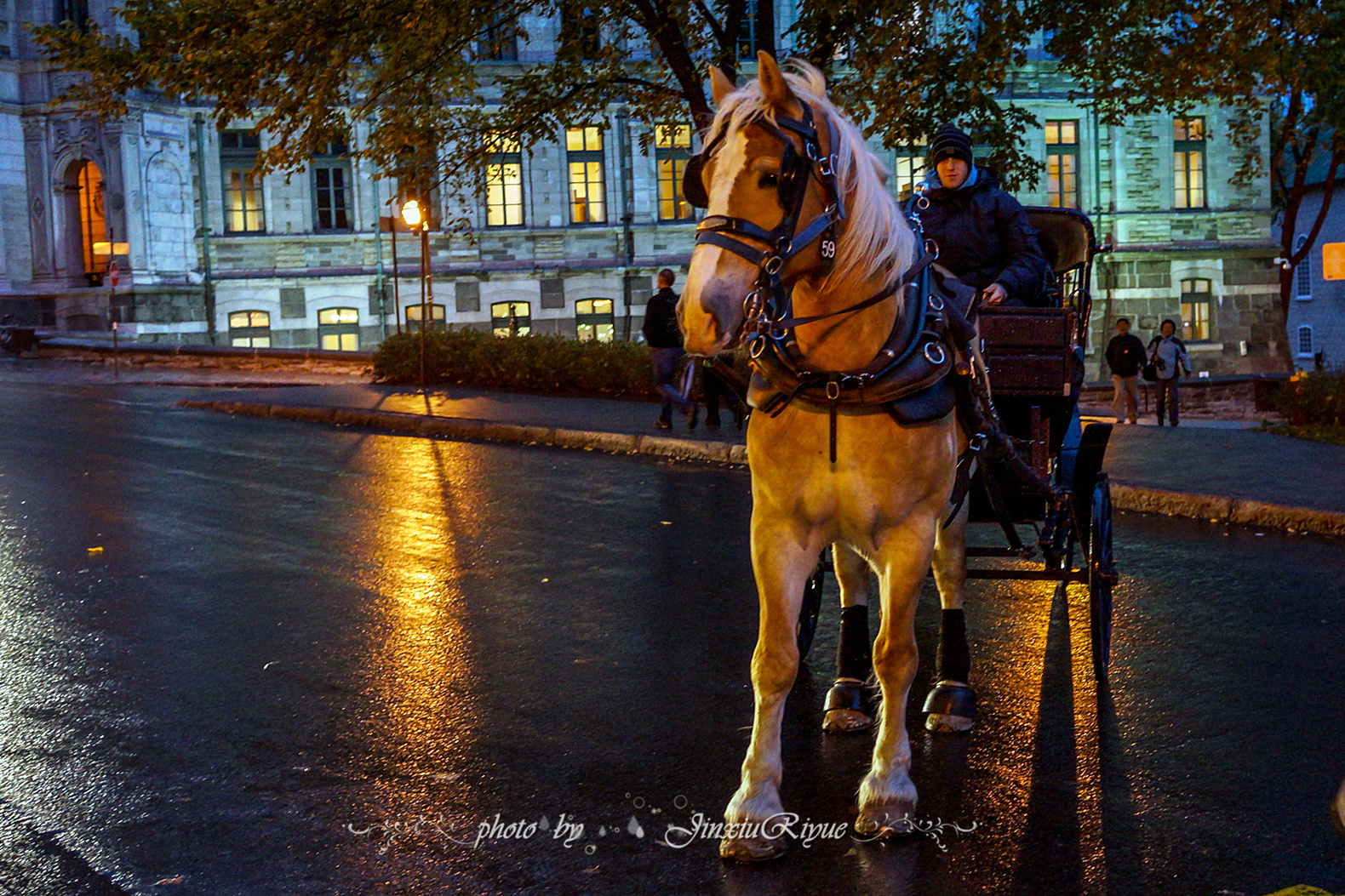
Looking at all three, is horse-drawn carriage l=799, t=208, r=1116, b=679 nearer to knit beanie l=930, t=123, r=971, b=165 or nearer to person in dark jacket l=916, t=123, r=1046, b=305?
person in dark jacket l=916, t=123, r=1046, b=305

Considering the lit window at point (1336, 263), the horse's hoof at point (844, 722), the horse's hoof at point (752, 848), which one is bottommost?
the horse's hoof at point (752, 848)

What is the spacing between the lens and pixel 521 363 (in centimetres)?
2405

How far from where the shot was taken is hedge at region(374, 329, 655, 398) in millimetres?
23078

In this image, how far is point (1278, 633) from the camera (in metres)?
7.21

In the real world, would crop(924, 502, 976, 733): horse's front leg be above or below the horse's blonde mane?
below

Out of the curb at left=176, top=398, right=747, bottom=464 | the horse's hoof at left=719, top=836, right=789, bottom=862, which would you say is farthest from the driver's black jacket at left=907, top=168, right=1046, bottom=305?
the curb at left=176, top=398, right=747, bottom=464

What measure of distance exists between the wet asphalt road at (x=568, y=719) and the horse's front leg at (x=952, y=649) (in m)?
0.17

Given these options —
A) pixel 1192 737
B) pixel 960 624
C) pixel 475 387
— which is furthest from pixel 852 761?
pixel 475 387

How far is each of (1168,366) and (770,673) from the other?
69.0 ft

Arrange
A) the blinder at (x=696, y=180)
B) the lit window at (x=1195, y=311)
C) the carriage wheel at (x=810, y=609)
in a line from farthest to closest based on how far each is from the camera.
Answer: the lit window at (x=1195, y=311)
the carriage wheel at (x=810, y=609)
the blinder at (x=696, y=180)

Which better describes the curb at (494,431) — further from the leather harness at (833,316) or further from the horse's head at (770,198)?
the horse's head at (770,198)

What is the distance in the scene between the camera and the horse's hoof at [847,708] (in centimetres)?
567

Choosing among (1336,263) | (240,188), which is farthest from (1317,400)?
(240,188)

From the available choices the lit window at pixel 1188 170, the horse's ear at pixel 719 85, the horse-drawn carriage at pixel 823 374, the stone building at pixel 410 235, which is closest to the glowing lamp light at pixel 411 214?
the stone building at pixel 410 235
